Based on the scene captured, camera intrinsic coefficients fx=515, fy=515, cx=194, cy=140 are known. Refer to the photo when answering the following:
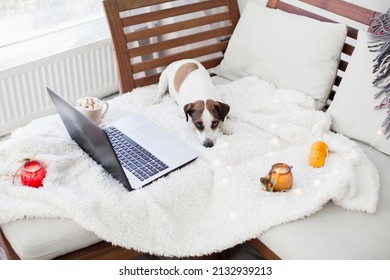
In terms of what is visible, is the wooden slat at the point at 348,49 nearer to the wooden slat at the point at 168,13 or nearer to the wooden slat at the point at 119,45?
the wooden slat at the point at 168,13

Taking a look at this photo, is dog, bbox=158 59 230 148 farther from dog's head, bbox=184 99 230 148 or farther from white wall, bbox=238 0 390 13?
white wall, bbox=238 0 390 13

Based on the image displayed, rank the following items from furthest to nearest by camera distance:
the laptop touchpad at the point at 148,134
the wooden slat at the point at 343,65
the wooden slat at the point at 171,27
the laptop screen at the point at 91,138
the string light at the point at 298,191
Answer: the wooden slat at the point at 171,27 → the wooden slat at the point at 343,65 → the laptop touchpad at the point at 148,134 → the string light at the point at 298,191 → the laptop screen at the point at 91,138

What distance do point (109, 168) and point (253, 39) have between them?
3.54ft

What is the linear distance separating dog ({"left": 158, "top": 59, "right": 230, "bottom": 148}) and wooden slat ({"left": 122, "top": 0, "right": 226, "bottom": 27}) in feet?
0.84

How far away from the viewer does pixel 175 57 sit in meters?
2.61

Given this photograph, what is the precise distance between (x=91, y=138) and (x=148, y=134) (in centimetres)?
34

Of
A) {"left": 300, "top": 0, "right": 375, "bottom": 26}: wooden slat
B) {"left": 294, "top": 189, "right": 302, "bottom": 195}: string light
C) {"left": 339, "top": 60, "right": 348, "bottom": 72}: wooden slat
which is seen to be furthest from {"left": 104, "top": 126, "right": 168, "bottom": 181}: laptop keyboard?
{"left": 300, "top": 0, "right": 375, "bottom": 26}: wooden slat

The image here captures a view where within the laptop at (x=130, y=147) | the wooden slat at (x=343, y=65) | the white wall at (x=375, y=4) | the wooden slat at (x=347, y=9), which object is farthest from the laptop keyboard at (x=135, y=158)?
the white wall at (x=375, y=4)

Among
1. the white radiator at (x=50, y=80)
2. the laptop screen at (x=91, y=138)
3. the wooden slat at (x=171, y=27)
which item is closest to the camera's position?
the laptop screen at (x=91, y=138)

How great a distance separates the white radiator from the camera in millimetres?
2678

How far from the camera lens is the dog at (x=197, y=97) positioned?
6.77ft

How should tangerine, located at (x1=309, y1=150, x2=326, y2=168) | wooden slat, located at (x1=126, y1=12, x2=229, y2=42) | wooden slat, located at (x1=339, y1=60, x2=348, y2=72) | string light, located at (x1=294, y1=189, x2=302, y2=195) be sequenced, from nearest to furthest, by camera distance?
string light, located at (x1=294, y1=189, x2=302, y2=195) → tangerine, located at (x1=309, y1=150, x2=326, y2=168) → wooden slat, located at (x1=339, y1=60, x2=348, y2=72) → wooden slat, located at (x1=126, y1=12, x2=229, y2=42)

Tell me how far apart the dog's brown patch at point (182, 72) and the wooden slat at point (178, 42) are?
8.2 inches

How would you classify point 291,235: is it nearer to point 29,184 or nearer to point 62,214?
point 62,214
